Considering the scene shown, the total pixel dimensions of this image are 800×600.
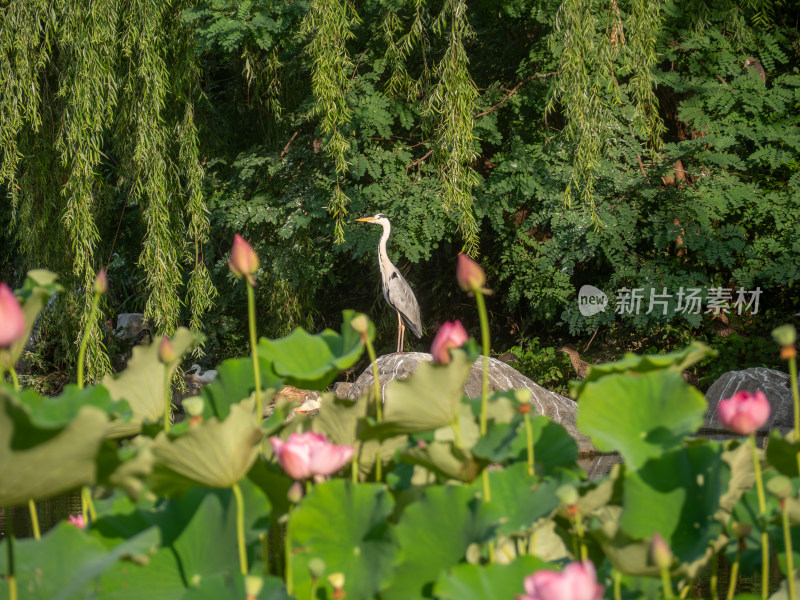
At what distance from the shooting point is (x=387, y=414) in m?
0.87

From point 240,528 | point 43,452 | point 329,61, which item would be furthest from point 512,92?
point 43,452

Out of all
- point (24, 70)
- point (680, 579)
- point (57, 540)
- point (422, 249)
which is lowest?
point (422, 249)

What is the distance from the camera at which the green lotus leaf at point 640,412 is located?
3.05 ft

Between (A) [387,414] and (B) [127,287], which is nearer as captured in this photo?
(A) [387,414]

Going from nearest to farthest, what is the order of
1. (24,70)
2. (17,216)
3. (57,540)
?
(57,540) < (24,70) < (17,216)

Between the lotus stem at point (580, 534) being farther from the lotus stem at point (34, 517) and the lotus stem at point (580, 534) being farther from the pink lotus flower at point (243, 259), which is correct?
the lotus stem at point (34, 517)

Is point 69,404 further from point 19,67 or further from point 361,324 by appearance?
point 19,67

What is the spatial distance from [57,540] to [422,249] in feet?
17.4

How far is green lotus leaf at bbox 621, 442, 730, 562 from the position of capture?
0.88 metres

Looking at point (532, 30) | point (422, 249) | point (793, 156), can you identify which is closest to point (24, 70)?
point (422, 249)

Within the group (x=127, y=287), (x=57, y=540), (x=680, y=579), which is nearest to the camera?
(x=57, y=540)

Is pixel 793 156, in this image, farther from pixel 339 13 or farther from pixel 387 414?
pixel 387 414

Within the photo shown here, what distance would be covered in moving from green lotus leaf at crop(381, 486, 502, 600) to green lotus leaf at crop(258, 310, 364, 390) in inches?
8.5

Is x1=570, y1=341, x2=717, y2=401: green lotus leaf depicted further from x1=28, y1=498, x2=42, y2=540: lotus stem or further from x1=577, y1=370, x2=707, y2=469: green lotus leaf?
x1=28, y1=498, x2=42, y2=540: lotus stem
